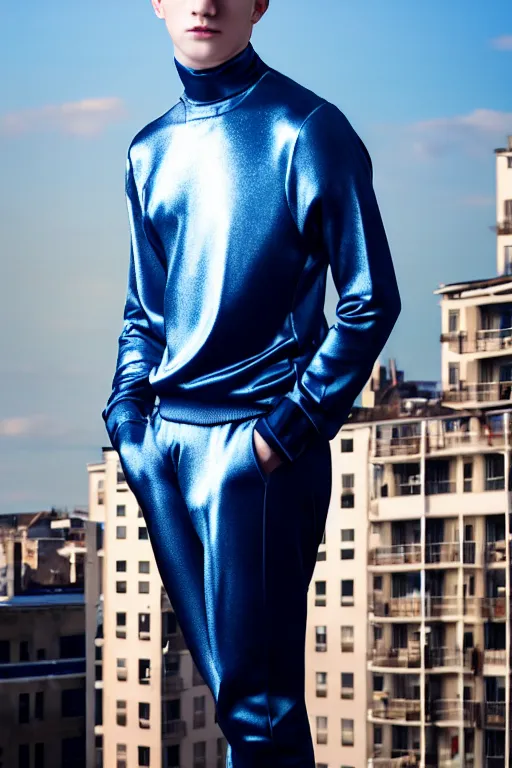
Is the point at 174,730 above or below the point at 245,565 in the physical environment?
below

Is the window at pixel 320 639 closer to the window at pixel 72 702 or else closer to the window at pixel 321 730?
the window at pixel 321 730

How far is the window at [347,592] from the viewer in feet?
9.39

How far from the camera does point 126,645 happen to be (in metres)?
2.90

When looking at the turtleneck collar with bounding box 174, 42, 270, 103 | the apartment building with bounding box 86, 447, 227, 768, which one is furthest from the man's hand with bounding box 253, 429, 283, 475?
the apartment building with bounding box 86, 447, 227, 768

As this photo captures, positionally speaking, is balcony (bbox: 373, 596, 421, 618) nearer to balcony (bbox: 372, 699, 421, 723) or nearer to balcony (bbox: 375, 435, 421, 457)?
balcony (bbox: 372, 699, 421, 723)

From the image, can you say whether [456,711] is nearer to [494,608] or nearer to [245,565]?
[494,608]

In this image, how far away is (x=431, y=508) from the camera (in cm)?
296

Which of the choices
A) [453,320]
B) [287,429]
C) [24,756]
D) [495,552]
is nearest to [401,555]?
[495,552]

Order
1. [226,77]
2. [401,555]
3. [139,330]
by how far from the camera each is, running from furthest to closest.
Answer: [401,555] < [139,330] < [226,77]

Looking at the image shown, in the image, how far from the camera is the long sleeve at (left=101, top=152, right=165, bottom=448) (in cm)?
180

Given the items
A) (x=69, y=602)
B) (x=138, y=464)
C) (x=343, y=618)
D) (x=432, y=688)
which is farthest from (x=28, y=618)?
(x=138, y=464)

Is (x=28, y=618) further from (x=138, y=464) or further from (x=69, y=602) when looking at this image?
(x=138, y=464)

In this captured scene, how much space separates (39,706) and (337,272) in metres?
1.53

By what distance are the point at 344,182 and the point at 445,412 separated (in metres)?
1.41
